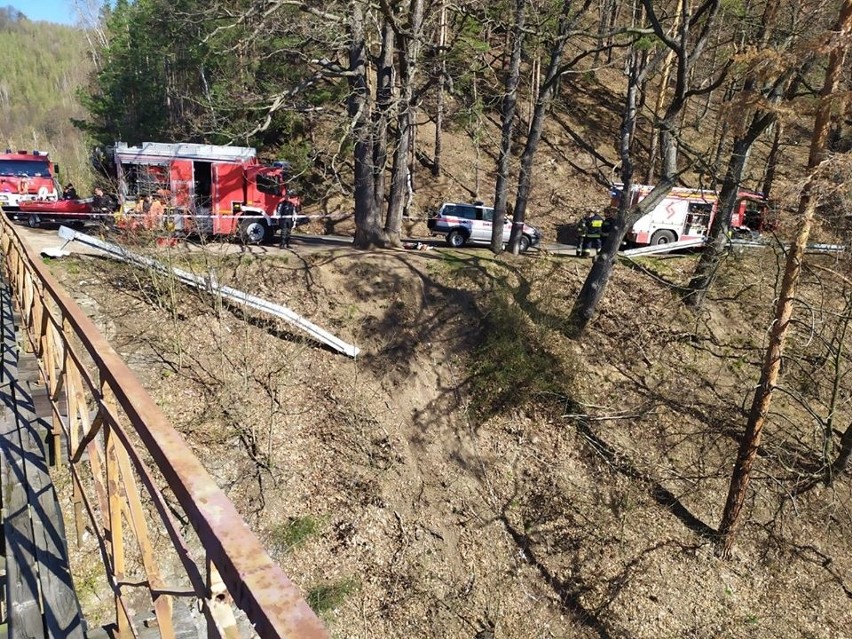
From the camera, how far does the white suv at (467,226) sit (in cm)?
2112

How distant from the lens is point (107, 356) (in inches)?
90.4

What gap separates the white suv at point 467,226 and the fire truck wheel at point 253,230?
6483 millimetres

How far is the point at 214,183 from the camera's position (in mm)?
17500

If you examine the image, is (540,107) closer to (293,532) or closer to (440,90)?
(440,90)

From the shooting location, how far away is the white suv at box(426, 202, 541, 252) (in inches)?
832

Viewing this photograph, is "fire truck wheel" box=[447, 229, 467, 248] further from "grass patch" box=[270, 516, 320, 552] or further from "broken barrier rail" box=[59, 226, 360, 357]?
"grass patch" box=[270, 516, 320, 552]

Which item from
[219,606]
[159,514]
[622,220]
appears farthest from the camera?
[622,220]

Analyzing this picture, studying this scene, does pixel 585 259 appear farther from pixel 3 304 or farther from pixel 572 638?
pixel 3 304

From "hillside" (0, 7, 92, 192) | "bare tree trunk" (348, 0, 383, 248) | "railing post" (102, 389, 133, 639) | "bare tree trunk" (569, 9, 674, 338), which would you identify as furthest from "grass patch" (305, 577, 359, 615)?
"hillside" (0, 7, 92, 192)

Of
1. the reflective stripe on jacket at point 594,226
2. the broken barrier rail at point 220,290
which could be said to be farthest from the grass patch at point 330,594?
the reflective stripe on jacket at point 594,226

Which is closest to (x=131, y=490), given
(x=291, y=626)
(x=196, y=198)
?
(x=291, y=626)

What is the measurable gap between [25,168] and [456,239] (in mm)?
15628

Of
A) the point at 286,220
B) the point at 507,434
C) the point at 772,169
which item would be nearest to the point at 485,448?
the point at 507,434

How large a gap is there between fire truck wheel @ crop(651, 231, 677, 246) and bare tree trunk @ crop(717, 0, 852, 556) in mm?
12133
